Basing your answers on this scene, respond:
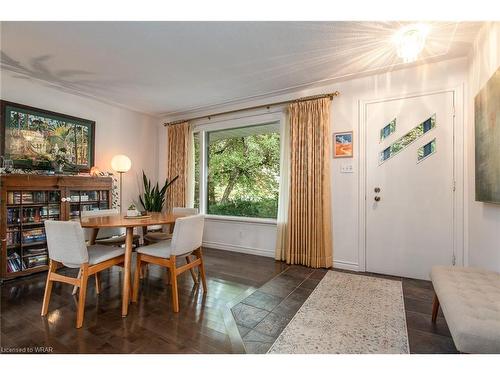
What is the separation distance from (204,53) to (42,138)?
2.40 meters

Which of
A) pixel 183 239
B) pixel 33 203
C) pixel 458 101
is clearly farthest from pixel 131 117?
pixel 458 101

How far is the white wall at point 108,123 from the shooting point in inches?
116

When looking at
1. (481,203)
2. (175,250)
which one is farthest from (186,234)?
(481,203)

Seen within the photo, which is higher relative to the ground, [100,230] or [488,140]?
[488,140]

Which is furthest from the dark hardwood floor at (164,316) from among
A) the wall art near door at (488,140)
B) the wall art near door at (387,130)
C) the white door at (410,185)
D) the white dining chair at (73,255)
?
the wall art near door at (387,130)

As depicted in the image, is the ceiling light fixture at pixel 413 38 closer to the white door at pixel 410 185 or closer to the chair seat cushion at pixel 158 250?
the white door at pixel 410 185

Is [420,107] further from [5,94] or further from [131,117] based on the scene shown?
[5,94]

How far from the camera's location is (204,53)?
2.41 m

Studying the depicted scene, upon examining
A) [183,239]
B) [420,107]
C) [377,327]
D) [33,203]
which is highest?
[420,107]

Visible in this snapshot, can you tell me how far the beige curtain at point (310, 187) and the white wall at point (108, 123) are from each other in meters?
2.75

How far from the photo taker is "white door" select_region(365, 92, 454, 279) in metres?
2.56

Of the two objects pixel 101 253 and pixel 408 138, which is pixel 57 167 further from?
pixel 408 138

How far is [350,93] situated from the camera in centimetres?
300

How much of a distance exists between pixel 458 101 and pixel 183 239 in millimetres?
3085
